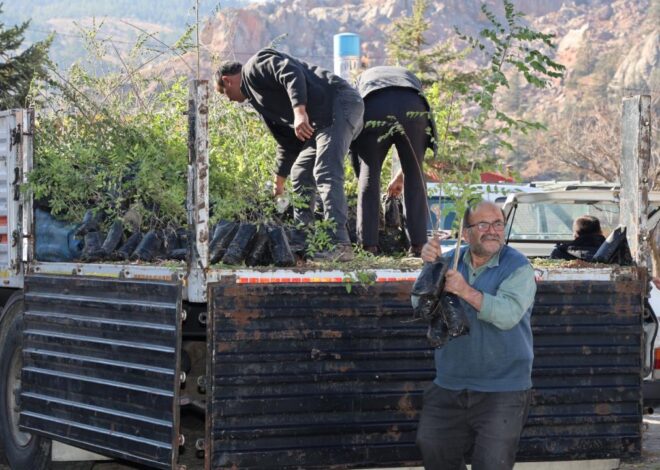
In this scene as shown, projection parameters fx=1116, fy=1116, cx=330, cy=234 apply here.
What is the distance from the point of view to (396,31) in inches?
1528

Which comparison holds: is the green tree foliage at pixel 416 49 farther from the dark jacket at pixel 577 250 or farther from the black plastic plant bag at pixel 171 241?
the black plastic plant bag at pixel 171 241

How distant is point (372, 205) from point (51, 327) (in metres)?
1.98

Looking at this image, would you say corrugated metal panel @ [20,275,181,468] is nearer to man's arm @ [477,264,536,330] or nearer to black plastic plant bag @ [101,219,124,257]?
black plastic plant bag @ [101,219,124,257]

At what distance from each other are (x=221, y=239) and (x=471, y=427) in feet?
4.80

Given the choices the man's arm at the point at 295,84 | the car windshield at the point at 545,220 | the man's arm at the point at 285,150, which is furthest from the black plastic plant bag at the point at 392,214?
the car windshield at the point at 545,220

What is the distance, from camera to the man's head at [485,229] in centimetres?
460

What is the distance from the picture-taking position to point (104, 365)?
5.38 m

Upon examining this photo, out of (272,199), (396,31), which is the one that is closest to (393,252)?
(272,199)

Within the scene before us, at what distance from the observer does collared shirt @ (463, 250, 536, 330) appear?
438 cm

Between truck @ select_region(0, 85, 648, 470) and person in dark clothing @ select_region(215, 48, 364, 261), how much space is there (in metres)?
0.83

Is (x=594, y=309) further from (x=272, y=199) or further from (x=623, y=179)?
(x=272, y=199)

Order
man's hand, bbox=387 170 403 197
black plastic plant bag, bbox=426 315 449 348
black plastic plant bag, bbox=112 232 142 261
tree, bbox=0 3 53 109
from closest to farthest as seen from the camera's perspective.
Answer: black plastic plant bag, bbox=426 315 449 348
black plastic plant bag, bbox=112 232 142 261
man's hand, bbox=387 170 403 197
tree, bbox=0 3 53 109

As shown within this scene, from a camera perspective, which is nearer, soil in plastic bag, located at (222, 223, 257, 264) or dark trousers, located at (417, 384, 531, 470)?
dark trousers, located at (417, 384, 531, 470)

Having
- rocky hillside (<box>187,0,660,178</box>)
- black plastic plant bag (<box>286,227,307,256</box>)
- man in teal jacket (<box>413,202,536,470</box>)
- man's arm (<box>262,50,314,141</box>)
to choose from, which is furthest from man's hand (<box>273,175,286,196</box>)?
rocky hillside (<box>187,0,660,178</box>)
